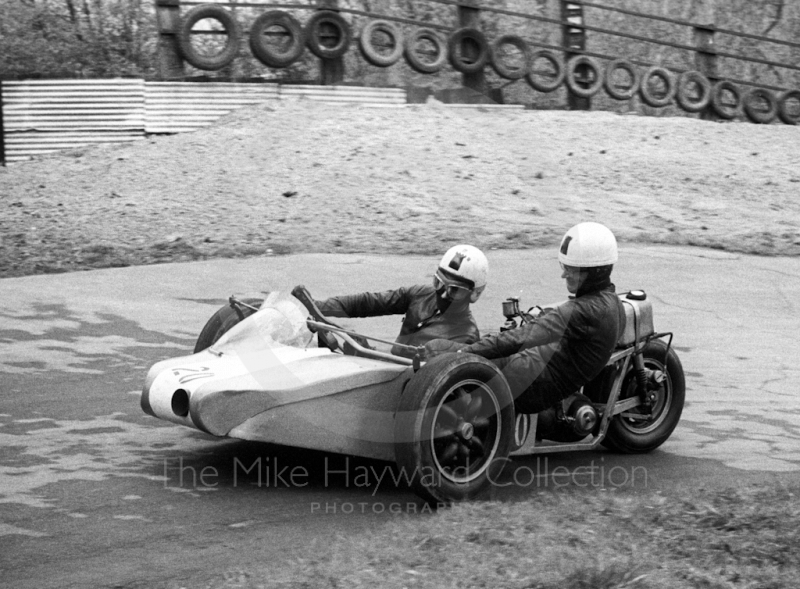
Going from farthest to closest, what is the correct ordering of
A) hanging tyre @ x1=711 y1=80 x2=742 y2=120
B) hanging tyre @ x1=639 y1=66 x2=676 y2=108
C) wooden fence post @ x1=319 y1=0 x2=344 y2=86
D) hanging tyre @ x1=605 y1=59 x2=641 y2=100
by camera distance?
hanging tyre @ x1=711 y1=80 x2=742 y2=120 < hanging tyre @ x1=639 y1=66 x2=676 y2=108 < hanging tyre @ x1=605 y1=59 x2=641 y2=100 < wooden fence post @ x1=319 y1=0 x2=344 y2=86

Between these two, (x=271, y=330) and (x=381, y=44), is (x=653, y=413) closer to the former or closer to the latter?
(x=271, y=330)

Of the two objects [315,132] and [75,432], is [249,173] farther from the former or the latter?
[75,432]

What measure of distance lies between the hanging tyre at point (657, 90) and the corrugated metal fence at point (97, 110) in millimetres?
7599

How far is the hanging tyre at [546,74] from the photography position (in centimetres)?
1832

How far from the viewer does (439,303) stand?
6684mm

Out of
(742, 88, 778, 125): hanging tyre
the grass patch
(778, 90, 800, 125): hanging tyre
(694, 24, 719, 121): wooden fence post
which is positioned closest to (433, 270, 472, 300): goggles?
the grass patch

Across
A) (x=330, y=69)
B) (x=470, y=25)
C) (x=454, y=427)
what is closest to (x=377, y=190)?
(x=330, y=69)

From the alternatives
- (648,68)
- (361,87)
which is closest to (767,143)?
(648,68)

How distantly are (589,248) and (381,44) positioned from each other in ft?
37.4

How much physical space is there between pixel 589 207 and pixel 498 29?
6.21 metres

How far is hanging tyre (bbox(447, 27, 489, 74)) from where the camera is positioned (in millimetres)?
17422

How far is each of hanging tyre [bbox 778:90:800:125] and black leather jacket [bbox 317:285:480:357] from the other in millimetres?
15823

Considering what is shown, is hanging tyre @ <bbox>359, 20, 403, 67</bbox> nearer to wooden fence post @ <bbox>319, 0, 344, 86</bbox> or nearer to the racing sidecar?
wooden fence post @ <bbox>319, 0, 344, 86</bbox>

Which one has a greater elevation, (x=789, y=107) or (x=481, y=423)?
(x=789, y=107)
